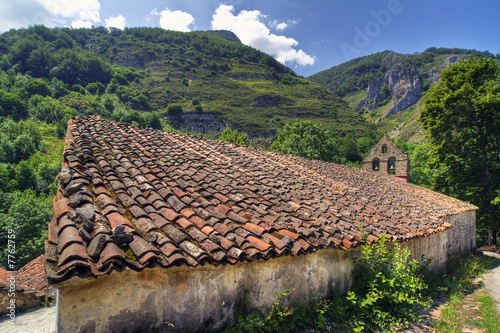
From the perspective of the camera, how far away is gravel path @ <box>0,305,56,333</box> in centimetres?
804

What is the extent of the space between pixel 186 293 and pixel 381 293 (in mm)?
3787

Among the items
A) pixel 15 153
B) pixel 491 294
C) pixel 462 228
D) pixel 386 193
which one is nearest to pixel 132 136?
pixel 386 193

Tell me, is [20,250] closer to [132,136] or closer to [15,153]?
[132,136]

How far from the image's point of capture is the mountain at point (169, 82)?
7812cm

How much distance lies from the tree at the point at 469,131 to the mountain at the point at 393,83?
58.5m

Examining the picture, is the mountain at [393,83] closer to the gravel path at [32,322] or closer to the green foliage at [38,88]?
the gravel path at [32,322]

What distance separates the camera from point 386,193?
10547 millimetres

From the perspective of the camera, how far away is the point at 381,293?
4934 millimetres

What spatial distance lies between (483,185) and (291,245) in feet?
60.7

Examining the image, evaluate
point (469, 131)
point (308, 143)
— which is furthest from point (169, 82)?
point (469, 131)

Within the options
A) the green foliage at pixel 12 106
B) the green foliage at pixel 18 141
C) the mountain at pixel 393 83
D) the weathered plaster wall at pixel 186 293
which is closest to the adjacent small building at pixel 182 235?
the weathered plaster wall at pixel 186 293

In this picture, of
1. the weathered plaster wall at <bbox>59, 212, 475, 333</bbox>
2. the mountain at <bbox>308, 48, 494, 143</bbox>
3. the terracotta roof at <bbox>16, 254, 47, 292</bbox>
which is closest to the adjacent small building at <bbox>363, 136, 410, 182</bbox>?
the weathered plaster wall at <bbox>59, 212, 475, 333</bbox>

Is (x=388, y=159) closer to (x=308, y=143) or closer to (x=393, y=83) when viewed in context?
(x=308, y=143)

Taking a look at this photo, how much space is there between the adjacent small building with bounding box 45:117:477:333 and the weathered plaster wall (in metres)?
0.01
